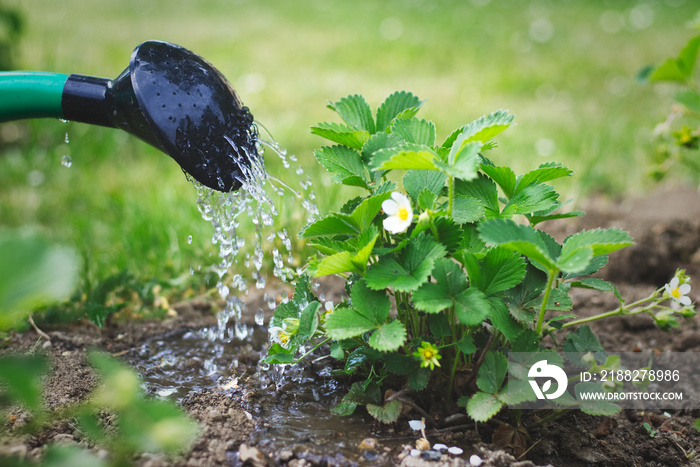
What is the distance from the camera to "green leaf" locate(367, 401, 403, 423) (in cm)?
123

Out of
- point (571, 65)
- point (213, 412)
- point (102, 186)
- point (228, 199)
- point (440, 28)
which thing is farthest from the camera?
point (440, 28)

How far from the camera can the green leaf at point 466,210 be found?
4.08 feet

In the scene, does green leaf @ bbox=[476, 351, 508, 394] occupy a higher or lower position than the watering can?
lower

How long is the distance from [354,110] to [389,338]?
547 millimetres

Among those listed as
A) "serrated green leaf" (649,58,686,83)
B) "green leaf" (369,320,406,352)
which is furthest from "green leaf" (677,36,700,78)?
"green leaf" (369,320,406,352)

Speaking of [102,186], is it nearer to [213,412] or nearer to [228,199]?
[228,199]

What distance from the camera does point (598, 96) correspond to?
15.9 ft

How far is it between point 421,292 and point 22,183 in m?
3.08

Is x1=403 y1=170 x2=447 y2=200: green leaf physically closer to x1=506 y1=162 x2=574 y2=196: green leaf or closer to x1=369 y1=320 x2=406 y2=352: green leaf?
x1=506 y1=162 x2=574 y2=196: green leaf

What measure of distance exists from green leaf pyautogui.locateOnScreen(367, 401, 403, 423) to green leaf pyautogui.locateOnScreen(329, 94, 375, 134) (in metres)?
0.60

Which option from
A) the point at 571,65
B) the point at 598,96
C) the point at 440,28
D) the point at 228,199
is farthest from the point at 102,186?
the point at 440,28

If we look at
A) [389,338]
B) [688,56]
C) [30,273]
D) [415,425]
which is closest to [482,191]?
[389,338]

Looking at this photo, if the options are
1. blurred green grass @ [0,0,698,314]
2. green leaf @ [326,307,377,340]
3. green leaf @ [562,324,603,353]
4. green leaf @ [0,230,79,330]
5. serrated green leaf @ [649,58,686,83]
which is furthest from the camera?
blurred green grass @ [0,0,698,314]

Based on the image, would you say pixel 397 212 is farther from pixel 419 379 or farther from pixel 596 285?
pixel 596 285
